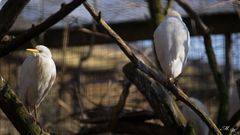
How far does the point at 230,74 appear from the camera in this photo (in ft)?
9.03

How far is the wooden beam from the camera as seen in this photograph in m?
2.68

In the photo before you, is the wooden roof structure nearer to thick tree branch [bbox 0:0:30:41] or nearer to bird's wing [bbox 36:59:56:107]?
bird's wing [bbox 36:59:56:107]

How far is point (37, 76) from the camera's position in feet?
7.32

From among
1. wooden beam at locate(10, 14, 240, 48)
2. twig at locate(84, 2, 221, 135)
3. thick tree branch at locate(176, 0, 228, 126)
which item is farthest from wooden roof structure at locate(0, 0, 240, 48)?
twig at locate(84, 2, 221, 135)

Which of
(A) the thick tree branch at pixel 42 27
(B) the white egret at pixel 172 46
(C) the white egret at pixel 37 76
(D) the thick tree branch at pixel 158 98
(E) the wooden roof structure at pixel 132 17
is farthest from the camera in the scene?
(E) the wooden roof structure at pixel 132 17

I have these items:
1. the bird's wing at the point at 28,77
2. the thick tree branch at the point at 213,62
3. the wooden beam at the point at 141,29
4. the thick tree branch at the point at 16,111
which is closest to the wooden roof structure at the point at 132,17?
the wooden beam at the point at 141,29

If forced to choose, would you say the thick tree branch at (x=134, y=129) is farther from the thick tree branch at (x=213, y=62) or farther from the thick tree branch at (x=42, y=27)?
the thick tree branch at (x=42, y=27)

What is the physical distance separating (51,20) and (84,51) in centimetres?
186

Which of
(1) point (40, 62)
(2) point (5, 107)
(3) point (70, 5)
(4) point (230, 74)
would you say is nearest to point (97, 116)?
(1) point (40, 62)

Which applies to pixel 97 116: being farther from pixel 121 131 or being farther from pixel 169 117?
pixel 169 117

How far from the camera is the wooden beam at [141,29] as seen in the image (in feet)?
8.79

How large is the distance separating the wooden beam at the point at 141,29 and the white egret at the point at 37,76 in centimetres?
52

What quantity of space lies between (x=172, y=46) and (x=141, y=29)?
0.88 metres

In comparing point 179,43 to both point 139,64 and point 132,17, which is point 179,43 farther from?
point 132,17
